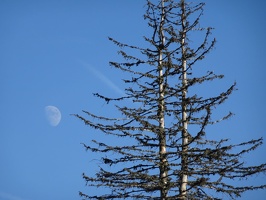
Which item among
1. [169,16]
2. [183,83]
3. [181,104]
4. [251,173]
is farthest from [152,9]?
[251,173]

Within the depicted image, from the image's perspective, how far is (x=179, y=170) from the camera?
33.2ft

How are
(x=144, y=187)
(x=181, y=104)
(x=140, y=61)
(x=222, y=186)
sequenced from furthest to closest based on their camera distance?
(x=140, y=61)
(x=181, y=104)
(x=222, y=186)
(x=144, y=187)

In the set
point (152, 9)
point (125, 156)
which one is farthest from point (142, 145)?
point (152, 9)

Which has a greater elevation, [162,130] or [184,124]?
[184,124]

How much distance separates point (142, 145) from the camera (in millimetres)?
11305

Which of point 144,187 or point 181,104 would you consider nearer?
point 144,187

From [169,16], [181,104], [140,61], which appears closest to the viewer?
[181,104]

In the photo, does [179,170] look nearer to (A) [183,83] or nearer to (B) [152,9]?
(A) [183,83]

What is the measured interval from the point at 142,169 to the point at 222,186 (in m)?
2.91

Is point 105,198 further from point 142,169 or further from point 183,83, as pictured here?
point 183,83

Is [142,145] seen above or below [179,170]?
above

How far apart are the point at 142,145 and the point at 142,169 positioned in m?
0.90

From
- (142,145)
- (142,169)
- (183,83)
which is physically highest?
(183,83)

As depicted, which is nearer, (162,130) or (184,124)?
(162,130)
